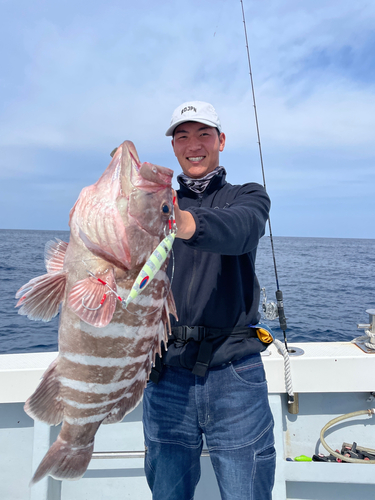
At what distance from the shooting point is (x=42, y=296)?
1.58m

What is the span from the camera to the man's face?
7.90 feet

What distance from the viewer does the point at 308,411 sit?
3.49 m

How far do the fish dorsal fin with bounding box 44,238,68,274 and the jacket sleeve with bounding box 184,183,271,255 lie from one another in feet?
2.13

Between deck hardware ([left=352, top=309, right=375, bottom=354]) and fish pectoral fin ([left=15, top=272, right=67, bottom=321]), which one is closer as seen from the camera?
fish pectoral fin ([left=15, top=272, right=67, bottom=321])

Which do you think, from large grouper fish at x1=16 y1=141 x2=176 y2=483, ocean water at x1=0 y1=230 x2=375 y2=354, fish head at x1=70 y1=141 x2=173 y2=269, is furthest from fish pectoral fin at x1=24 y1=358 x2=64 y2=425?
ocean water at x1=0 y1=230 x2=375 y2=354

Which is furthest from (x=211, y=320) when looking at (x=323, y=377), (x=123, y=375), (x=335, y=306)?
(x=335, y=306)


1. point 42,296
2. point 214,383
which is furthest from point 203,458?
point 42,296

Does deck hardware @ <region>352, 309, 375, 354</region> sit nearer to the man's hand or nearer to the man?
the man

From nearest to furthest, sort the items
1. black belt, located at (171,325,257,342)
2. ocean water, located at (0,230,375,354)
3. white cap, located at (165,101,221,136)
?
black belt, located at (171,325,257,342), white cap, located at (165,101,221,136), ocean water, located at (0,230,375,354)

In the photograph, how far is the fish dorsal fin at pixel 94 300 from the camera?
1381mm

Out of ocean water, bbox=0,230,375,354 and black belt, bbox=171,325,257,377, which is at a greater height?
black belt, bbox=171,325,257,377

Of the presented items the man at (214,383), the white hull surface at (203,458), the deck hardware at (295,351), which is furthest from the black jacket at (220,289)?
the deck hardware at (295,351)

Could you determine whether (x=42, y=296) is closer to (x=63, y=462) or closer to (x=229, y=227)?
(x=63, y=462)

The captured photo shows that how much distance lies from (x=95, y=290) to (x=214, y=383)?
109 cm
